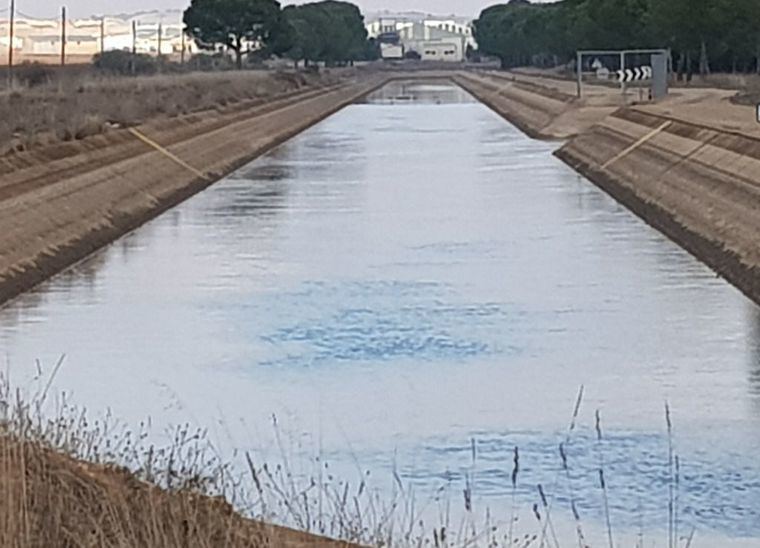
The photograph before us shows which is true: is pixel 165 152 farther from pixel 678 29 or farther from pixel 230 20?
pixel 230 20

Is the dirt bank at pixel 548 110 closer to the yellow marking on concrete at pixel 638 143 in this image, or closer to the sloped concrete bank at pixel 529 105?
the sloped concrete bank at pixel 529 105

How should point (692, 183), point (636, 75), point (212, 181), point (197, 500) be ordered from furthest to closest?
point (636, 75)
point (212, 181)
point (692, 183)
point (197, 500)

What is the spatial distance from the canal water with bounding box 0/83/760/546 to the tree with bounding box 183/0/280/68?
4276 inches

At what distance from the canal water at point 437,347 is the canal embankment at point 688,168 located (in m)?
0.70

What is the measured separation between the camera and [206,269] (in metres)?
30.6

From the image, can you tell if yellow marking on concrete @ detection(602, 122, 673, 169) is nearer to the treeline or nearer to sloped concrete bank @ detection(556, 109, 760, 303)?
sloped concrete bank @ detection(556, 109, 760, 303)

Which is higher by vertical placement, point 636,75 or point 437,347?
point 636,75

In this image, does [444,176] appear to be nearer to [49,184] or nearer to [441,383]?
[49,184]

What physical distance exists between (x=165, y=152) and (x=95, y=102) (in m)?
17.1

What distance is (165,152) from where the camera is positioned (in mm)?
51719

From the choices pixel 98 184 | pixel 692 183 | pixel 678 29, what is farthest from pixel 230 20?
pixel 692 183

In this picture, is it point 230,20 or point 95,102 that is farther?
point 230,20

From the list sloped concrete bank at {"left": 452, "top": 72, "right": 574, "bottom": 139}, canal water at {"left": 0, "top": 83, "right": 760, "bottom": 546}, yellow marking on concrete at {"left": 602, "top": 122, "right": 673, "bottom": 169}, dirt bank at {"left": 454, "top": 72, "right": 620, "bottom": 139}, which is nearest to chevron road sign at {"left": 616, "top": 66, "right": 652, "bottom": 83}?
dirt bank at {"left": 454, "top": 72, "right": 620, "bottom": 139}

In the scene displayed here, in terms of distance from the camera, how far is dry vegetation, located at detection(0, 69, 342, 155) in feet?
157
